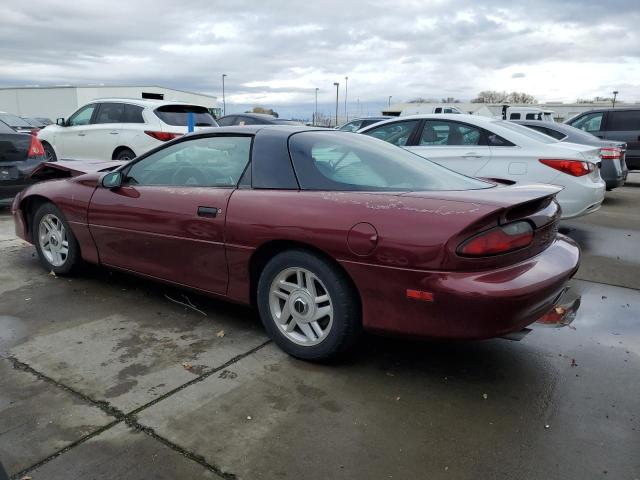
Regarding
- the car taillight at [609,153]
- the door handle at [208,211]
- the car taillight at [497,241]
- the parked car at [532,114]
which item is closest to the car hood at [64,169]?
the door handle at [208,211]

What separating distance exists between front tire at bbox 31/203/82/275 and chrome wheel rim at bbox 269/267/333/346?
7.21 ft

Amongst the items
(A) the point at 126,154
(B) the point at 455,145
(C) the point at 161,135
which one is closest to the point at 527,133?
(B) the point at 455,145

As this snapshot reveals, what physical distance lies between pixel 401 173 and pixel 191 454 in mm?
2051

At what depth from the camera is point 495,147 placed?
6516 millimetres

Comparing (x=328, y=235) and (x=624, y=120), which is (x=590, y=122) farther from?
(x=328, y=235)

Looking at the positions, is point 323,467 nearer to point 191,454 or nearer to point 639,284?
point 191,454

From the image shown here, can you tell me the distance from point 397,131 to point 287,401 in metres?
5.29

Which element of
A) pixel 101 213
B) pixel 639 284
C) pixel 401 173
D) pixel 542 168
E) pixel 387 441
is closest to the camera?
pixel 387 441

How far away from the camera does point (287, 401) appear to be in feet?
9.15

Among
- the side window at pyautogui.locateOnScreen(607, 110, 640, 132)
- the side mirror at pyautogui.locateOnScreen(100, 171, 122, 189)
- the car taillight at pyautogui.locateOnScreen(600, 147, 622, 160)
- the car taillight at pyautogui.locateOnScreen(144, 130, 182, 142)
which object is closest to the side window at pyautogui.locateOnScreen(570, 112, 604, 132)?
the side window at pyautogui.locateOnScreen(607, 110, 640, 132)

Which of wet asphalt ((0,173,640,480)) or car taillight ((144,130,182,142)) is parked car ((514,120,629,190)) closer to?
wet asphalt ((0,173,640,480))

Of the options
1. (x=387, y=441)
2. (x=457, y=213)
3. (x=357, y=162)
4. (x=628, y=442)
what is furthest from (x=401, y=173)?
(x=628, y=442)

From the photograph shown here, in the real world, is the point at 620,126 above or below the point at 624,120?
below

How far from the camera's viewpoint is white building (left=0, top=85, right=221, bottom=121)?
1971 inches
